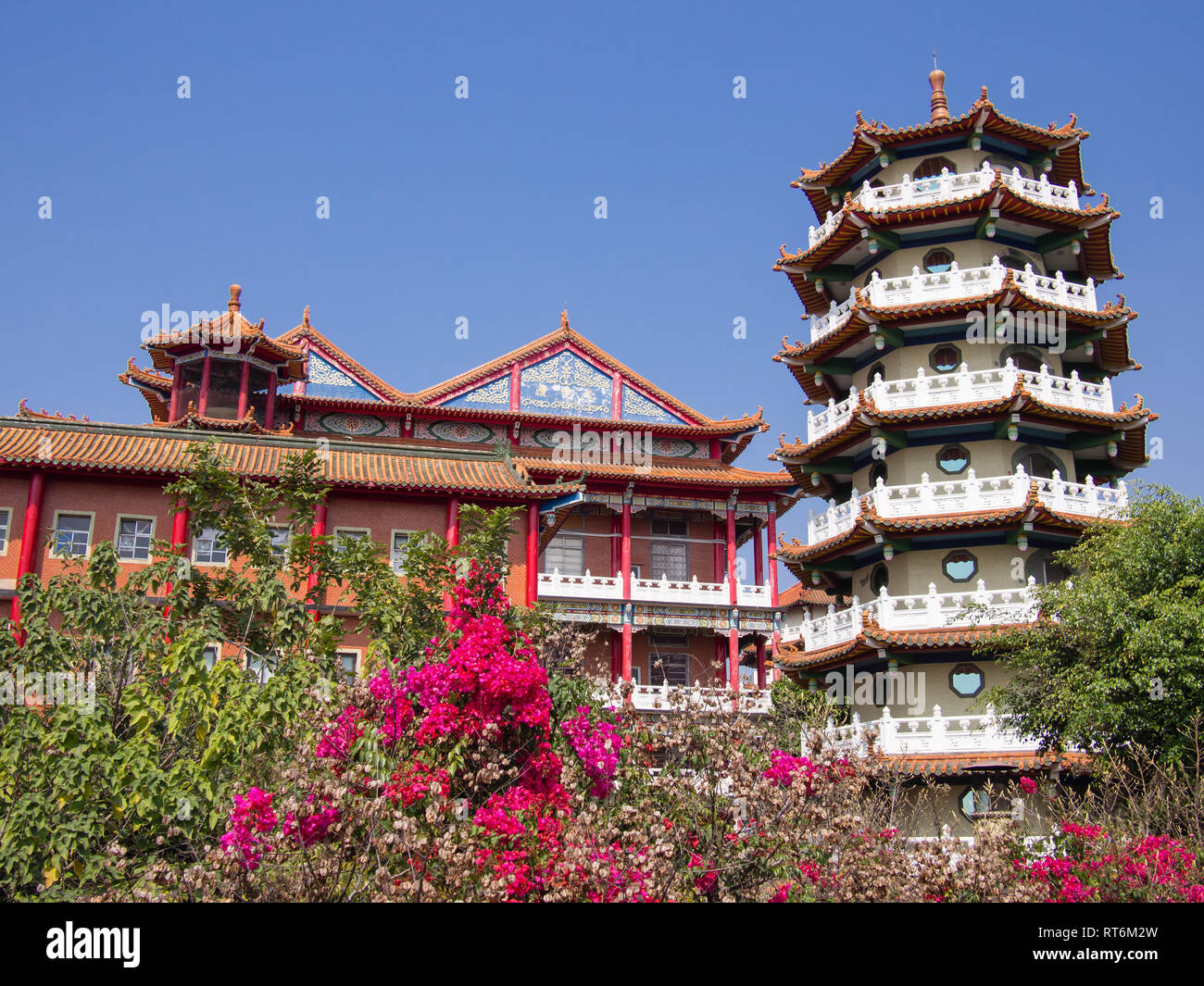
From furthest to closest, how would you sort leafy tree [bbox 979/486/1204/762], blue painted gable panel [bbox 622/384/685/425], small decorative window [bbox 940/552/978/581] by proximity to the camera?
blue painted gable panel [bbox 622/384/685/425] → small decorative window [bbox 940/552/978/581] → leafy tree [bbox 979/486/1204/762]

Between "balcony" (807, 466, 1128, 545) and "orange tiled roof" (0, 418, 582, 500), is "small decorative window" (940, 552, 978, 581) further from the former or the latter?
"orange tiled roof" (0, 418, 582, 500)

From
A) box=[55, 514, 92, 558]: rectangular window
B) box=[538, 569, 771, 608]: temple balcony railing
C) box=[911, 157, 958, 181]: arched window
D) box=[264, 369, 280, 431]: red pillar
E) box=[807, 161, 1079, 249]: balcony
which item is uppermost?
box=[911, 157, 958, 181]: arched window

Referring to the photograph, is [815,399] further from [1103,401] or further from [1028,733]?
[1028,733]

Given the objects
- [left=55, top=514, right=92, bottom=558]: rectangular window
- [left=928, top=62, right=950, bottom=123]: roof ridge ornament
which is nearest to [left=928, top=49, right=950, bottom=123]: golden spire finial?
[left=928, top=62, right=950, bottom=123]: roof ridge ornament

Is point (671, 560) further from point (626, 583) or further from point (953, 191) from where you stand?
point (953, 191)

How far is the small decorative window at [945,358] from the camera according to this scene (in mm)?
26250

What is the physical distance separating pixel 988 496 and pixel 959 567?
5.61 ft

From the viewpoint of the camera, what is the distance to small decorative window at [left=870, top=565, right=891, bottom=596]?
83.4 ft

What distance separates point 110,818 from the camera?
11.1 m

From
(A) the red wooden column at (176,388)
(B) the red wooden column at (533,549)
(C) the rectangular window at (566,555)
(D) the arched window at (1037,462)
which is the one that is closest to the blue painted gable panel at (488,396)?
(C) the rectangular window at (566,555)

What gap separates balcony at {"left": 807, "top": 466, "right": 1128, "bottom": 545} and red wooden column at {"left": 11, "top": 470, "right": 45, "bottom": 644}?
17572 mm

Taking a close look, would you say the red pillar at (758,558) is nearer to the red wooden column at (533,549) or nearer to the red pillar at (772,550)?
the red pillar at (772,550)
